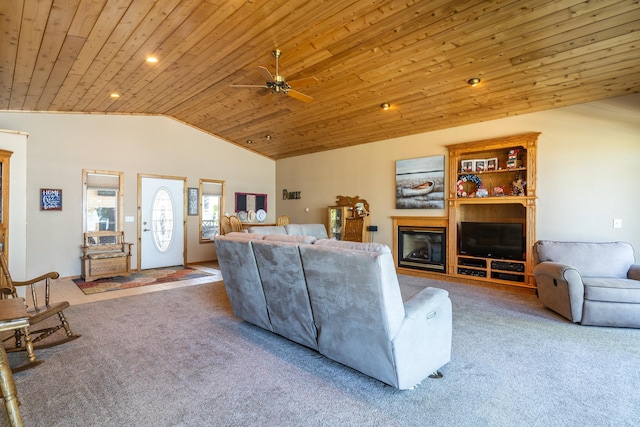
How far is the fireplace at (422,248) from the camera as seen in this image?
607cm

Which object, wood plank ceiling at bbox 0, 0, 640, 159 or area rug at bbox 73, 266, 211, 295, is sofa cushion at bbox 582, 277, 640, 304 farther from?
area rug at bbox 73, 266, 211, 295

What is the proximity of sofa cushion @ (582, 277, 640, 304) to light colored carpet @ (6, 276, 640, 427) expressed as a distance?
336mm

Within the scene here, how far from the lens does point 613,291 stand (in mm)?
3352

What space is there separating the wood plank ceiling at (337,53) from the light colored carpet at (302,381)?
300 cm

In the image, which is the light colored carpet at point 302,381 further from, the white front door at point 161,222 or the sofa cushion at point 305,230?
the white front door at point 161,222

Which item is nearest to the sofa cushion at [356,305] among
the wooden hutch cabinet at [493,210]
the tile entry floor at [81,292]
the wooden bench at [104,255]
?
the tile entry floor at [81,292]

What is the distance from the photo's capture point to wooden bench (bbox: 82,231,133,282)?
5949 mm

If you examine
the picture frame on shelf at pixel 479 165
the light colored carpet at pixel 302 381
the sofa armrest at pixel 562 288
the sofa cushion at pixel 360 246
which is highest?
the picture frame on shelf at pixel 479 165

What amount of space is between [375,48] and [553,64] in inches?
82.7

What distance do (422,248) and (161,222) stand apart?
574 centimetres

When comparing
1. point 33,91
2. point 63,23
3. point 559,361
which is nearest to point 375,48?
point 63,23

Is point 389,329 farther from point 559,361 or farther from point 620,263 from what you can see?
point 620,263

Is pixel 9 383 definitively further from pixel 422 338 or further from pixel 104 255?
pixel 104 255

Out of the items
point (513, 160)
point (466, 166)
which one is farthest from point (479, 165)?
point (513, 160)
